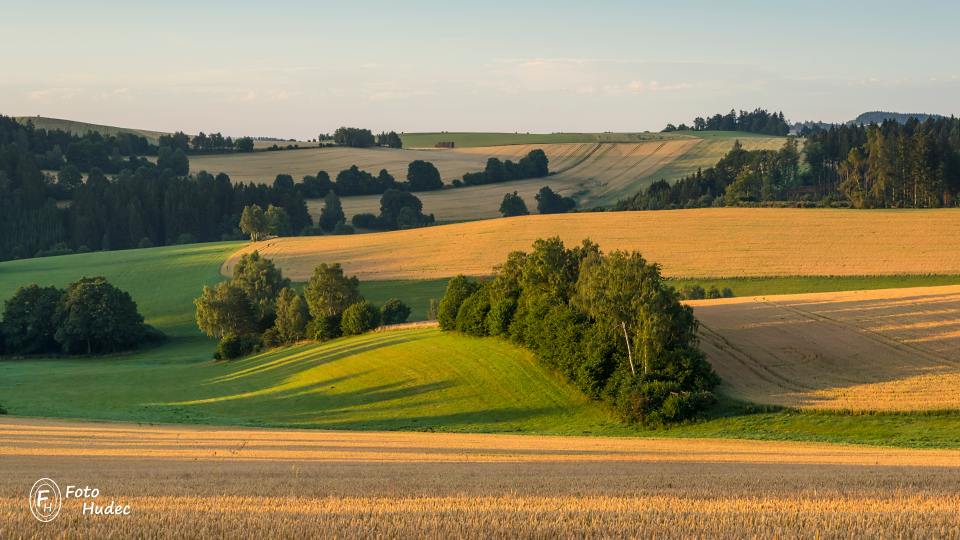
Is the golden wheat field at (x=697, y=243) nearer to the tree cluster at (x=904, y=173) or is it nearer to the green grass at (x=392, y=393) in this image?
the green grass at (x=392, y=393)

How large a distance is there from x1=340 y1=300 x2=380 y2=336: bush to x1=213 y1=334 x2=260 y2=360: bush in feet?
33.6

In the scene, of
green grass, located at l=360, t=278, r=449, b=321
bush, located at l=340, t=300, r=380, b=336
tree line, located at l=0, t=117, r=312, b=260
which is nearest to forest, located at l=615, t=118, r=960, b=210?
green grass, located at l=360, t=278, r=449, b=321

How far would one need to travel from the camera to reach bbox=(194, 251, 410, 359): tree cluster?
3270 inches

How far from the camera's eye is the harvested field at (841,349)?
47250mm

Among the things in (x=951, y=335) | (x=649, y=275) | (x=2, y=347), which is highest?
(x=649, y=275)

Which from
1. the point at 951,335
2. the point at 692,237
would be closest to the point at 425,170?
the point at 692,237

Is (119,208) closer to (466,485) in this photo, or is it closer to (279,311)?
(279,311)

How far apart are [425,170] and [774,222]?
306 ft

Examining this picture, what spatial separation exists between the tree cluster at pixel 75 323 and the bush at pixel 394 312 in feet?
88.2

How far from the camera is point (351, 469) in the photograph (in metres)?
26.4

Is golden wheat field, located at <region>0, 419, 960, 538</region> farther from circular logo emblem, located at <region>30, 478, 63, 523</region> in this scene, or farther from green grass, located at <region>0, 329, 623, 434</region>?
green grass, located at <region>0, 329, 623, 434</region>

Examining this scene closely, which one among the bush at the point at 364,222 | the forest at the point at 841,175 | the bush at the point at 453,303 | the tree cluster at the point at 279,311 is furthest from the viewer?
the bush at the point at 364,222

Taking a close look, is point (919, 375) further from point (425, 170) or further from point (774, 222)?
point (425, 170)

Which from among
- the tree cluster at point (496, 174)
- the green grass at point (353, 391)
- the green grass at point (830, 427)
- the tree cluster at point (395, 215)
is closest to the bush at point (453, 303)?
the green grass at point (353, 391)
